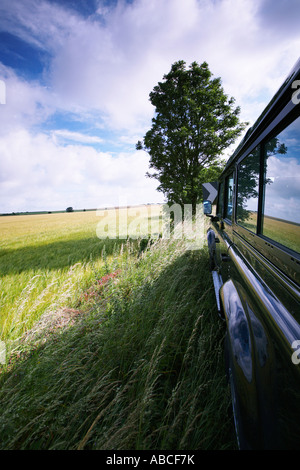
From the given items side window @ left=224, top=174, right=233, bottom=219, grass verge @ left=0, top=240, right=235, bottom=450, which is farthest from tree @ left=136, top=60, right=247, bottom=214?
grass verge @ left=0, top=240, right=235, bottom=450

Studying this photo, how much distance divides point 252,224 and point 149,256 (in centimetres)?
261

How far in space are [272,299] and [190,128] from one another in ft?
33.9

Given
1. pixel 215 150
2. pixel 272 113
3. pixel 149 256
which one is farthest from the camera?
pixel 215 150

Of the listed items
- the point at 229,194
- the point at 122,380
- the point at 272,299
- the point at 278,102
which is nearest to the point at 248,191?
the point at 278,102

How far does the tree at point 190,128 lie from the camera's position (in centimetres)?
952

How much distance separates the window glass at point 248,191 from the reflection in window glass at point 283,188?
218 mm


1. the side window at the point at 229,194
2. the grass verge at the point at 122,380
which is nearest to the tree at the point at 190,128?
the side window at the point at 229,194

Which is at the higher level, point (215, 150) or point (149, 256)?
point (215, 150)

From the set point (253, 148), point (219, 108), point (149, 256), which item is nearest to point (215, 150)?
point (219, 108)

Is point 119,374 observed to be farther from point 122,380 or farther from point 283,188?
point 283,188

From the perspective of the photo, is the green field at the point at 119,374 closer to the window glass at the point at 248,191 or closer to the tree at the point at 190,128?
the window glass at the point at 248,191

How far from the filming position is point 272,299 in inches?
40.9

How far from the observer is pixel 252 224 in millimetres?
1640
